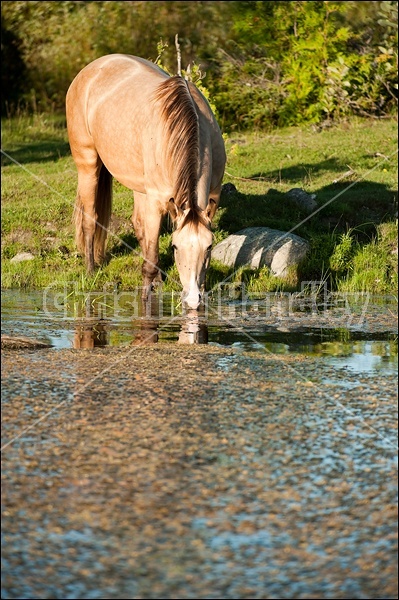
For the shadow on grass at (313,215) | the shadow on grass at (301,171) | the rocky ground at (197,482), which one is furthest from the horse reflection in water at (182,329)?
the shadow on grass at (301,171)

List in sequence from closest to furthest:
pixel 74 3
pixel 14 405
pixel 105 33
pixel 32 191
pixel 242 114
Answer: pixel 14 405 → pixel 32 191 → pixel 242 114 → pixel 105 33 → pixel 74 3

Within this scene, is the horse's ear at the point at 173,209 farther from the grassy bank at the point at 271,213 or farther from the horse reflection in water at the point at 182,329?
the grassy bank at the point at 271,213

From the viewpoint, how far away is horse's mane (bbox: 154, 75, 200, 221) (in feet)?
24.3

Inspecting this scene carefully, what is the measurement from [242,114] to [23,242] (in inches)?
288

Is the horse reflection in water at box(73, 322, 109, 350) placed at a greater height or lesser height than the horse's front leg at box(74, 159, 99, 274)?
lesser

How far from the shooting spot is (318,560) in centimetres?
304

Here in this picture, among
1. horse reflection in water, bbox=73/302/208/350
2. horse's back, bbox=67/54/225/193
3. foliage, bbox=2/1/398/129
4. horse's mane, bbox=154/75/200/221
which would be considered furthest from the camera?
foliage, bbox=2/1/398/129

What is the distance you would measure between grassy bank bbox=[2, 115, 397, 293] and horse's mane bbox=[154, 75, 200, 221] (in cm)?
158

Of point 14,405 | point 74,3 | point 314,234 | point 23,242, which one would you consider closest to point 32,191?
point 23,242

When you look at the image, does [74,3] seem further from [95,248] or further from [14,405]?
[14,405]

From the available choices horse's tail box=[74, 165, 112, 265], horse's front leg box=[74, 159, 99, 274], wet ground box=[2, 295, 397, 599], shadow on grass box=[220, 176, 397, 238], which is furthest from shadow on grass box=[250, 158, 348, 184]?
wet ground box=[2, 295, 397, 599]

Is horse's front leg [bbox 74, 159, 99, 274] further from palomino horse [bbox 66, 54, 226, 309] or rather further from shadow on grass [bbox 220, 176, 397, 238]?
shadow on grass [bbox 220, 176, 397, 238]

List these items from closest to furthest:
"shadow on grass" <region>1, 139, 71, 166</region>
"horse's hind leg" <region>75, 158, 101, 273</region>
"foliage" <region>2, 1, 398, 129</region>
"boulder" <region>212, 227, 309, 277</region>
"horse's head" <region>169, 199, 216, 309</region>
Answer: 1. "horse's head" <region>169, 199, 216, 309</region>
2. "boulder" <region>212, 227, 309, 277</region>
3. "horse's hind leg" <region>75, 158, 101, 273</region>
4. "shadow on grass" <region>1, 139, 71, 166</region>
5. "foliage" <region>2, 1, 398, 129</region>

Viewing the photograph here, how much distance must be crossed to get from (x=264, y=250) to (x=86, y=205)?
6.32 ft
